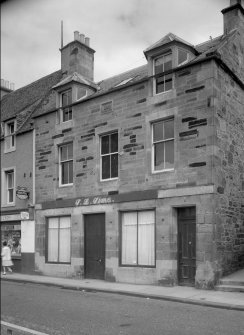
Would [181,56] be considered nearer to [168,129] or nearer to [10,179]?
[168,129]

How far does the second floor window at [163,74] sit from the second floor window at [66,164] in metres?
4.84

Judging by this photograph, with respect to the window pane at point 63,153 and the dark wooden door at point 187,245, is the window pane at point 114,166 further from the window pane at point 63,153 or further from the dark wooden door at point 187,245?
the dark wooden door at point 187,245

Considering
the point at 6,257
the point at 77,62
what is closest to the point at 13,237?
the point at 6,257

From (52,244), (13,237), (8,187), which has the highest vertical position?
(8,187)

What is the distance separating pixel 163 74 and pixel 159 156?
110 inches

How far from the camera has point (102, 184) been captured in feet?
55.9

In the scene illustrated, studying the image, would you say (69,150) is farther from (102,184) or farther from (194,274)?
(194,274)

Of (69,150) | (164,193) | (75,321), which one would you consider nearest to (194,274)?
(164,193)

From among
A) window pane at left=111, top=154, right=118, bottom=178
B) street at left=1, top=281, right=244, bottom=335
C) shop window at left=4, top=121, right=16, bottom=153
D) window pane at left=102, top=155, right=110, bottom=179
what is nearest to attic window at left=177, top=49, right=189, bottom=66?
window pane at left=111, top=154, right=118, bottom=178

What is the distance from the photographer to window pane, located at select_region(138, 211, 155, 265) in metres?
15.5

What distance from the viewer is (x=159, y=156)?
51.0 ft

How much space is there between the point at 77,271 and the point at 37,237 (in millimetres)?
3001

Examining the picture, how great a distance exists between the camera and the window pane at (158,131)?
51.1 ft

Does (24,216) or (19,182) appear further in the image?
(19,182)
